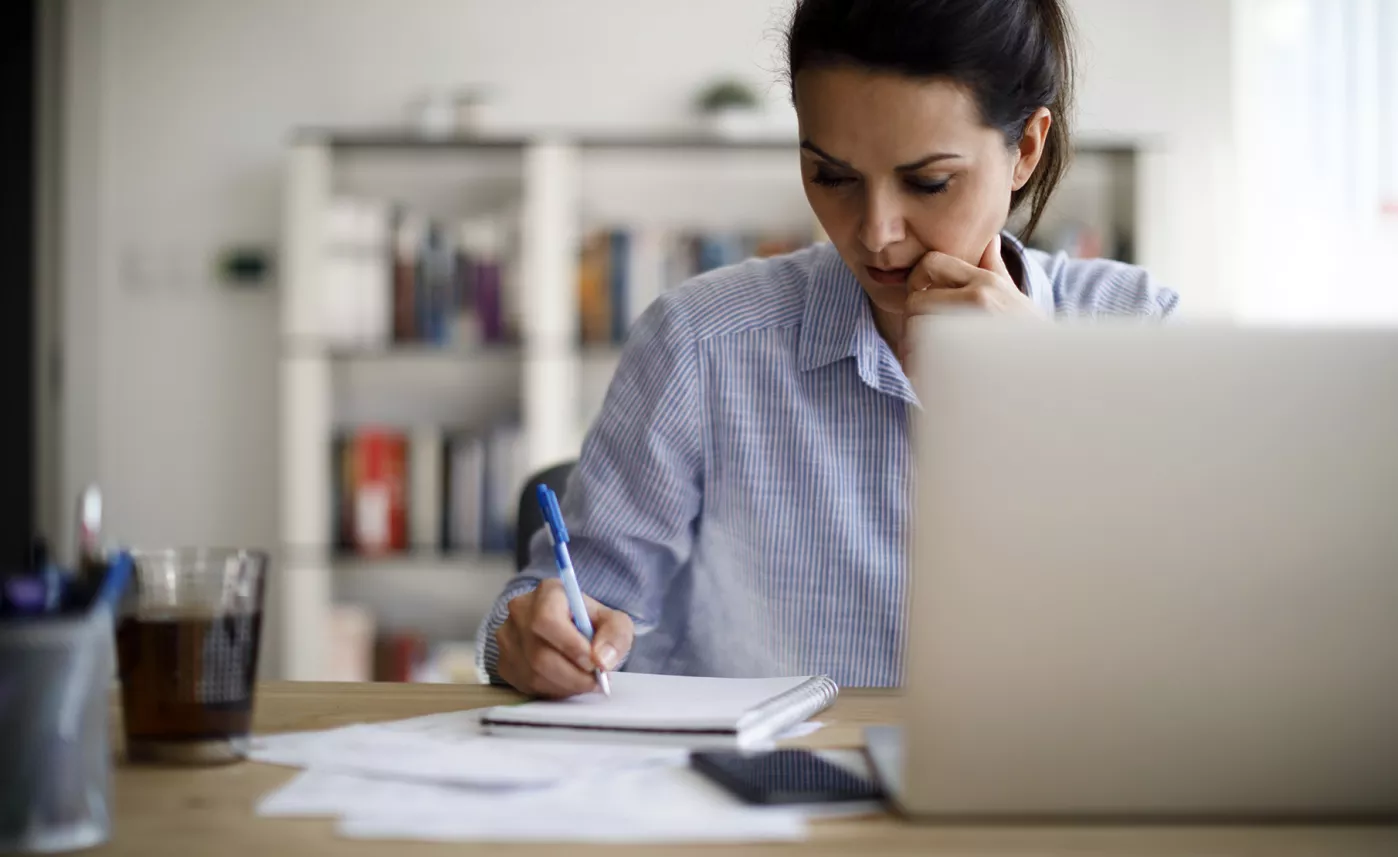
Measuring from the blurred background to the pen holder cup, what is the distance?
3.04 m

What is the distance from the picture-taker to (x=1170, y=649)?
0.71 meters

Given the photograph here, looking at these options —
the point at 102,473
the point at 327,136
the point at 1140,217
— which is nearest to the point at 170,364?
the point at 102,473

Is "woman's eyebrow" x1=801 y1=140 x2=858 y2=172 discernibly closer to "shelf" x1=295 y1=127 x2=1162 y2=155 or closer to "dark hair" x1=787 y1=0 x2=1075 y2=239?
"dark hair" x1=787 y1=0 x2=1075 y2=239

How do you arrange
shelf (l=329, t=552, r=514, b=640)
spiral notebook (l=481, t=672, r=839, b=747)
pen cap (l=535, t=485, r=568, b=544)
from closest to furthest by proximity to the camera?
1. spiral notebook (l=481, t=672, r=839, b=747)
2. pen cap (l=535, t=485, r=568, b=544)
3. shelf (l=329, t=552, r=514, b=640)

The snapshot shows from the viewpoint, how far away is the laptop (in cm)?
70

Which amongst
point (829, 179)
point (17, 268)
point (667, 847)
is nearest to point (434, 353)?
point (17, 268)

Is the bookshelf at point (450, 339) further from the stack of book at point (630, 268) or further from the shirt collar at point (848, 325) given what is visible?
the shirt collar at point (848, 325)

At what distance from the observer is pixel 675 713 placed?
3.10ft

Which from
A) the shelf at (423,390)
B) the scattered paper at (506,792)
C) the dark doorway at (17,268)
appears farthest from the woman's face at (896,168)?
the dark doorway at (17,268)

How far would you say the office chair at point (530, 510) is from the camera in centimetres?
152

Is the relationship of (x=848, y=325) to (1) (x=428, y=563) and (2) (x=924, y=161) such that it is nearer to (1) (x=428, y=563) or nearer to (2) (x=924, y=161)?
(2) (x=924, y=161)

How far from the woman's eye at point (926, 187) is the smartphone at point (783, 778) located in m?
0.63

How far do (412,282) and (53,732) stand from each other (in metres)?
3.08

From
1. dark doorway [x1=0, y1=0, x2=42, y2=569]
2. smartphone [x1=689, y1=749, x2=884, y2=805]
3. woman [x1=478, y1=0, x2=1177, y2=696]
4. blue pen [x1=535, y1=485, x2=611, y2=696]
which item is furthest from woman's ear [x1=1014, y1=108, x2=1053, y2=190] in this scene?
dark doorway [x1=0, y1=0, x2=42, y2=569]
